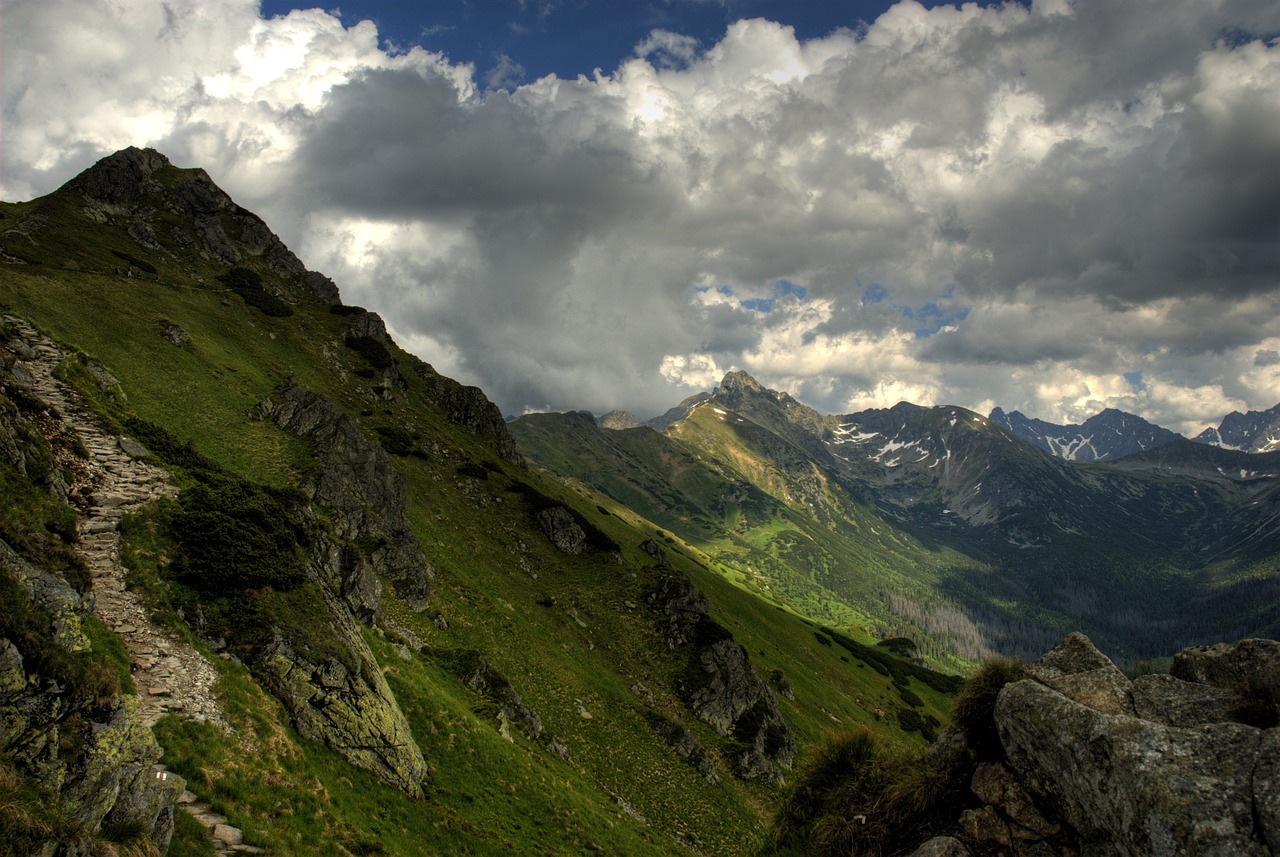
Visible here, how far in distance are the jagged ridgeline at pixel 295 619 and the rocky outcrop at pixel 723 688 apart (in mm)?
266

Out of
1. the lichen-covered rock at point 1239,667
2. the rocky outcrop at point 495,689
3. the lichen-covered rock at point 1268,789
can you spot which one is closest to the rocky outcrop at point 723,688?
the rocky outcrop at point 495,689

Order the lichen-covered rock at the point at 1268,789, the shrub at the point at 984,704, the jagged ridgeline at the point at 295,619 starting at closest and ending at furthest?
the lichen-covered rock at the point at 1268,789
the shrub at the point at 984,704
the jagged ridgeline at the point at 295,619

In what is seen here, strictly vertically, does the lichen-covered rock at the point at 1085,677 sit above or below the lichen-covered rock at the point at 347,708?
above

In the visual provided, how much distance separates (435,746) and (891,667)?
6290 inches

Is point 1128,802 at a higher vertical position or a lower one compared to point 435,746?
higher

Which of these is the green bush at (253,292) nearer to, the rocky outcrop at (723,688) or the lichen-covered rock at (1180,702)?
the rocky outcrop at (723,688)

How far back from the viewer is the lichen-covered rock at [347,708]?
1973 centimetres

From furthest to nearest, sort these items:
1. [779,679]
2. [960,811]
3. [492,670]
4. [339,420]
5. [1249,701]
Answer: [779,679] → [339,420] → [492,670] → [960,811] → [1249,701]

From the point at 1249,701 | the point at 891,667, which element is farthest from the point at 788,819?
the point at 891,667

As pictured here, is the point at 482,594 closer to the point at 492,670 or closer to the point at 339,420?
the point at 492,670

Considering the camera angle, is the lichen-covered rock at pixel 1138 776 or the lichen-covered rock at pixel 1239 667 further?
the lichen-covered rock at pixel 1239 667

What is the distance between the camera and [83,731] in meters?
11.1

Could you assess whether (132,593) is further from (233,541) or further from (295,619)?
(295,619)

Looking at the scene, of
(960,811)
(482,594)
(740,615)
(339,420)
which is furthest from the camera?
(740,615)
